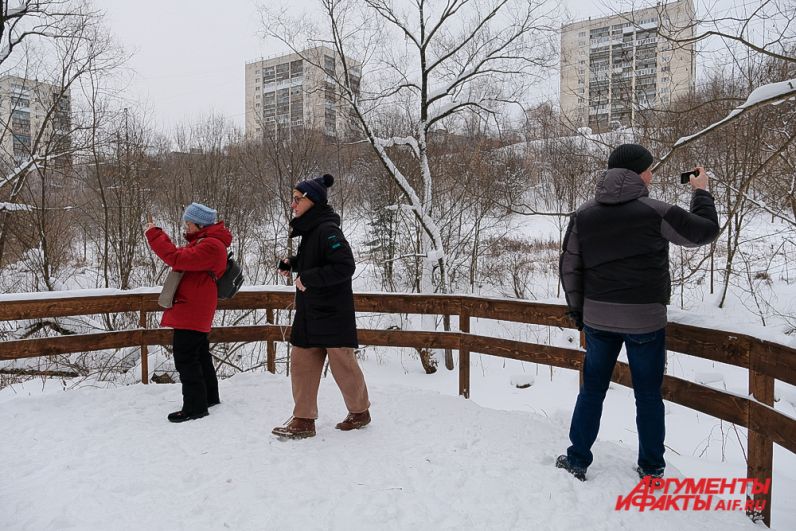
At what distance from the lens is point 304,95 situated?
14281 millimetres

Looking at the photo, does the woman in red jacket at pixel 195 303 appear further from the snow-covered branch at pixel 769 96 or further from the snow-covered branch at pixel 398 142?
the snow-covered branch at pixel 398 142

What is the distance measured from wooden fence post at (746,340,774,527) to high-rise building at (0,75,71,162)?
15.1 metres

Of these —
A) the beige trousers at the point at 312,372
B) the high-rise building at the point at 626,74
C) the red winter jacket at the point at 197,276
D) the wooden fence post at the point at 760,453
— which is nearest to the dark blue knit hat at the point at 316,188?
the red winter jacket at the point at 197,276

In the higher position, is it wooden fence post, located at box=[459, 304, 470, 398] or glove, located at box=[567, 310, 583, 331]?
glove, located at box=[567, 310, 583, 331]

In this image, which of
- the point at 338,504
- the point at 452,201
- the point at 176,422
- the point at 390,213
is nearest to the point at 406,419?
the point at 338,504

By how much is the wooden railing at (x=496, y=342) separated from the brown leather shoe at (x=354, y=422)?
119cm

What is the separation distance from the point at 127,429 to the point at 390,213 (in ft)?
45.5

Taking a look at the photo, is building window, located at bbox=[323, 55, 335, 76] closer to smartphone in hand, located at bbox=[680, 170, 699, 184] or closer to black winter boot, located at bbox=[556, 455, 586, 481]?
smartphone in hand, located at bbox=[680, 170, 699, 184]

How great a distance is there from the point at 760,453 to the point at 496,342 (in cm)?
221

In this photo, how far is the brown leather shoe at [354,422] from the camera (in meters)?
4.01

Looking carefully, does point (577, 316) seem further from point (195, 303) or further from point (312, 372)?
point (195, 303)

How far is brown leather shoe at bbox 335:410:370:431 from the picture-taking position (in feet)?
13.1

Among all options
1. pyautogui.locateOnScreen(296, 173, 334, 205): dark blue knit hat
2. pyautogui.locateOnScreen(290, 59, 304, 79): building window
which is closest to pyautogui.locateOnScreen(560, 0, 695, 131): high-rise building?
pyautogui.locateOnScreen(296, 173, 334, 205): dark blue knit hat

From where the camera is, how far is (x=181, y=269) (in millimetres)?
4086
